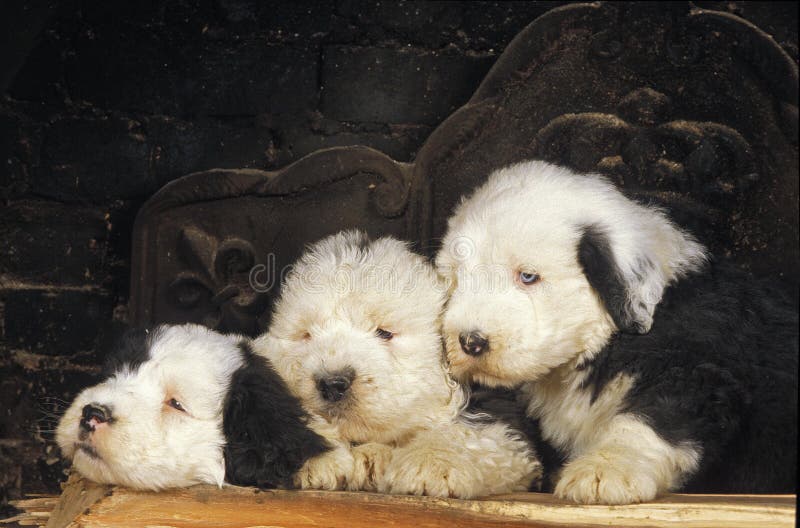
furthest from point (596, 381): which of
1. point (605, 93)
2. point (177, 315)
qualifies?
point (177, 315)

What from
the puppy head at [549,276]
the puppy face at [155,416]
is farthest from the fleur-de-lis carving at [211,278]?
the puppy head at [549,276]

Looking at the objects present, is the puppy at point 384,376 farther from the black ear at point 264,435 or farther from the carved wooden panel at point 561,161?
the carved wooden panel at point 561,161

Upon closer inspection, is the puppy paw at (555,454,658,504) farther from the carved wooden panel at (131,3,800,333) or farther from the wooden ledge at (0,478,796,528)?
the carved wooden panel at (131,3,800,333)

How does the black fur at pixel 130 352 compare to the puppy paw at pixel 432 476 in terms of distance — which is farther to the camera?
the black fur at pixel 130 352

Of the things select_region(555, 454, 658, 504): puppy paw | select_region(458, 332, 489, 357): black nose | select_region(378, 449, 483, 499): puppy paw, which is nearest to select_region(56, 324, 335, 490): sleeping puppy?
select_region(378, 449, 483, 499): puppy paw

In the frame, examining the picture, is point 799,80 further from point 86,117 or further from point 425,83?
point 86,117

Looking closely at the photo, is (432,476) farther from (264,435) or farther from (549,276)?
(549,276)
